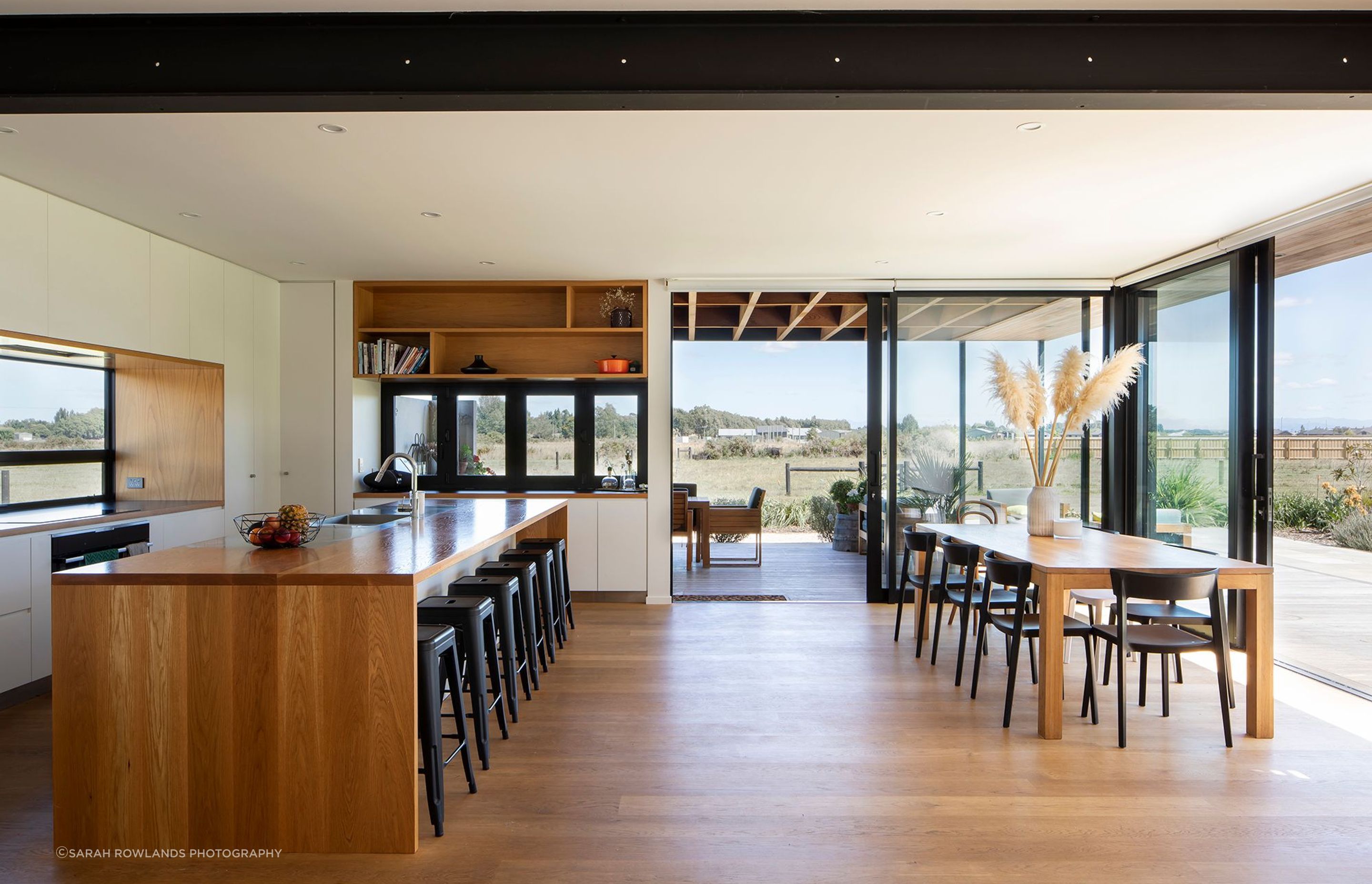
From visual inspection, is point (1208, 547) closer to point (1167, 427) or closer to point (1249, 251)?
point (1167, 427)

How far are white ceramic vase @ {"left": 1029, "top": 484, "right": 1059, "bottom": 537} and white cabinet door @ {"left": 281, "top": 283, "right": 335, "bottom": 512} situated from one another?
495 centimetres

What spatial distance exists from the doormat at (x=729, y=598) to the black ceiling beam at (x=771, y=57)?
4.44 m

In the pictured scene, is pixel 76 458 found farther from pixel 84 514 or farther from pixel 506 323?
pixel 506 323

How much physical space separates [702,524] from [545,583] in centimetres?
324

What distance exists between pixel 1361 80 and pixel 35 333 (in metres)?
5.35

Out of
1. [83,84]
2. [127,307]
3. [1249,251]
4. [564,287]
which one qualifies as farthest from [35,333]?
[1249,251]

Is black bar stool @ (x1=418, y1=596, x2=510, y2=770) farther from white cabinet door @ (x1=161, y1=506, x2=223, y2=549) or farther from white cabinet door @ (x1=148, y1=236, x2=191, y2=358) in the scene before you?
white cabinet door @ (x1=148, y1=236, x2=191, y2=358)

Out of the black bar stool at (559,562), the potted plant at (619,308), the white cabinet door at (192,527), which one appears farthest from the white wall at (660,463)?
the white cabinet door at (192,527)

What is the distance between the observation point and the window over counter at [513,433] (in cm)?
630

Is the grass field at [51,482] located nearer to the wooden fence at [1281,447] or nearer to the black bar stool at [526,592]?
the black bar stool at [526,592]

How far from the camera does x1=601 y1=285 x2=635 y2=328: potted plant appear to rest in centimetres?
595

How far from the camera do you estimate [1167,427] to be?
5250mm

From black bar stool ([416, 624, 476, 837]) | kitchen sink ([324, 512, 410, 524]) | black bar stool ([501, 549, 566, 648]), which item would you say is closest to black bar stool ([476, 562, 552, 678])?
black bar stool ([501, 549, 566, 648])

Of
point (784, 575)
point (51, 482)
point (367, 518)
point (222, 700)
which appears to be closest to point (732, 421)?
point (784, 575)
